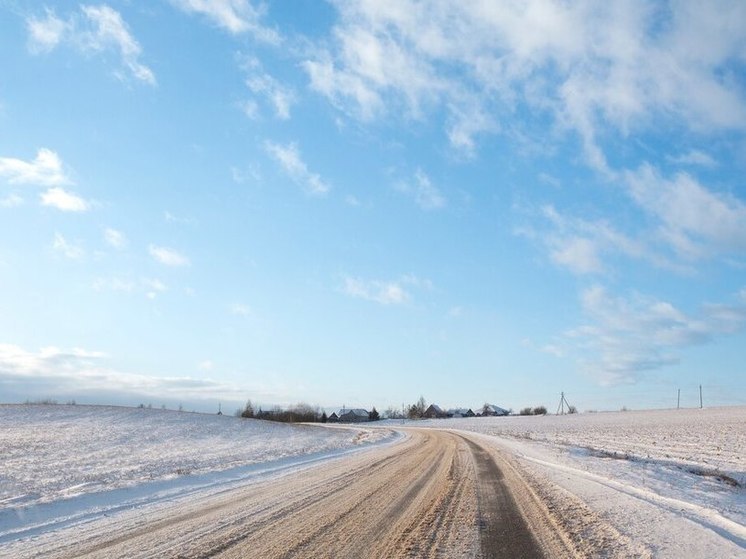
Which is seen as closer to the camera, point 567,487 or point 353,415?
point 567,487

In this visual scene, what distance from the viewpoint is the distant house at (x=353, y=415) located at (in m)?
164

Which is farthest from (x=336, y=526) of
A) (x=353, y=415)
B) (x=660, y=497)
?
(x=353, y=415)

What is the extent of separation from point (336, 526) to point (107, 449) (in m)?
24.8

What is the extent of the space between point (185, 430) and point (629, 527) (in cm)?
4328

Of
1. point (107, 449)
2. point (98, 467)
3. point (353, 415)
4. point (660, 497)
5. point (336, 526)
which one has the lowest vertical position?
point (353, 415)

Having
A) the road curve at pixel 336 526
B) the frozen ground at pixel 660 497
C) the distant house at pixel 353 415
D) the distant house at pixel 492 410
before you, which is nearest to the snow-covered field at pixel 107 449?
the road curve at pixel 336 526

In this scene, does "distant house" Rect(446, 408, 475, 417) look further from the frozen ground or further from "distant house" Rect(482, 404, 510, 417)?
the frozen ground

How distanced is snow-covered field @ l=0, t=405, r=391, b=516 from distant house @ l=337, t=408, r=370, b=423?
343ft

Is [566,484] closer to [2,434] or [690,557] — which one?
[690,557]

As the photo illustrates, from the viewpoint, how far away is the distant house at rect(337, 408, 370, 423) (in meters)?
164

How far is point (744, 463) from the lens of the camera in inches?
727

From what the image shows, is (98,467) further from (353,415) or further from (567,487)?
(353,415)

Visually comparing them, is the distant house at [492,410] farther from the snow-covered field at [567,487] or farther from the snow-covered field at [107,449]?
the snow-covered field at [567,487]

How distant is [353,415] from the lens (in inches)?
6565
